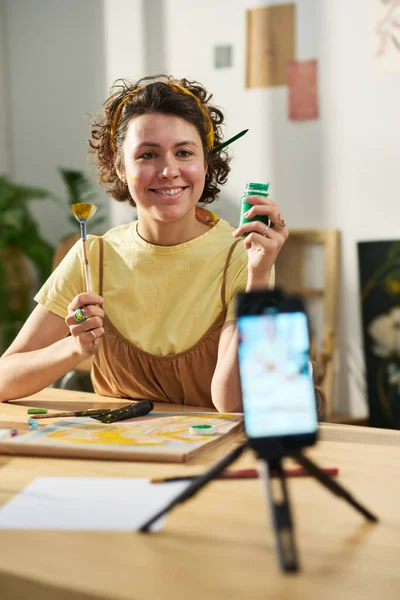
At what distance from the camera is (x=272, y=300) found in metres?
0.66

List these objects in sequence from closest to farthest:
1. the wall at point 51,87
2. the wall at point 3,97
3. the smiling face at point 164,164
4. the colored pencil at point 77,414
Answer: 1. the colored pencil at point 77,414
2. the smiling face at point 164,164
3. the wall at point 51,87
4. the wall at point 3,97

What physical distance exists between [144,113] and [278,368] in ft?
3.31

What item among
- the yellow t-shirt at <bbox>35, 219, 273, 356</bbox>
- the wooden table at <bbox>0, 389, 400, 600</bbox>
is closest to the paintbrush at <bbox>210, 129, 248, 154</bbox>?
the yellow t-shirt at <bbox>35, 219, 273, 356</bbox>

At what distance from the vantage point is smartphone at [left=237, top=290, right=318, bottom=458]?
65 cm

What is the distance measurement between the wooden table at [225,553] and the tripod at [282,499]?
12mm

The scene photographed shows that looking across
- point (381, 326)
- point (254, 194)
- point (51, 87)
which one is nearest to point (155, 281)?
point (254, 194)

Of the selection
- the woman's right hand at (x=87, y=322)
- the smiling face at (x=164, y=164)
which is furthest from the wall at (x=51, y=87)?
the woman's right hand at (x=87, y=322)

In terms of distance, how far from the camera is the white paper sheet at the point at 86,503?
0.74 metres

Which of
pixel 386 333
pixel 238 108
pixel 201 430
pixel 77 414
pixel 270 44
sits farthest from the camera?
pixel 238 108

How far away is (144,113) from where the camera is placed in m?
1.54

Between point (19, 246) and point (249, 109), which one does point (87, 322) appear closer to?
point (249, 109)

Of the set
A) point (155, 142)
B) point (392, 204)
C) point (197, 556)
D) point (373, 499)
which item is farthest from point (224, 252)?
point (392, 204)

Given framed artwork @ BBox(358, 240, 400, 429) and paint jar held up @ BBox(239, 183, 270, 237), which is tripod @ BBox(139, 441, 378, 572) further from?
A: framed artwork @ BBox(358, 240, 400, 429)

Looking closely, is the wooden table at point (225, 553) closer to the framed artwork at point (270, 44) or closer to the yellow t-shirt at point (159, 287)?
the yellow t-shirt at point (159, 287)
